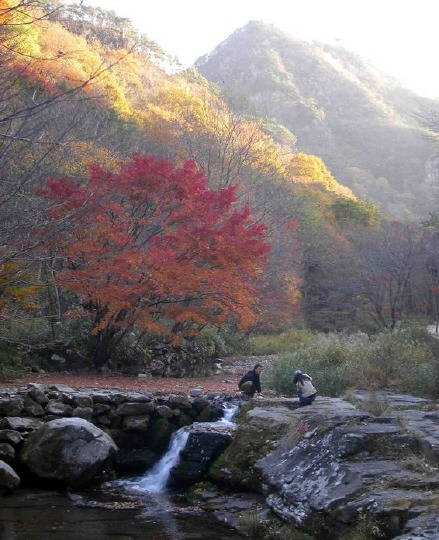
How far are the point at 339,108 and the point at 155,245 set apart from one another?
259 feet

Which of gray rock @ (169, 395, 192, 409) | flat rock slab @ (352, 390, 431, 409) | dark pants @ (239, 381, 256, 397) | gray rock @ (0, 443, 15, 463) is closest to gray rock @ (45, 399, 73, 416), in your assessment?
gray rock @ (0, 443, 15, 463)

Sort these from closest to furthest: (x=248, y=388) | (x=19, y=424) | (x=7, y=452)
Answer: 1. (x=7, y=452)
2. (x=19, y=424)
3. (x=248, y=388)

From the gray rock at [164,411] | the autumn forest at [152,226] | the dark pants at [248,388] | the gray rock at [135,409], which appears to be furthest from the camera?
the dark pants at [248,388]

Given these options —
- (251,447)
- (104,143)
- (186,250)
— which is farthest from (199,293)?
(104,143)

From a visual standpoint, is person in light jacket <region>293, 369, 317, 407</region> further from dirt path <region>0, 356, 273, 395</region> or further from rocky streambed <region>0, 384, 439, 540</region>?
dirt path <region>0, 356, 273, 395</region>

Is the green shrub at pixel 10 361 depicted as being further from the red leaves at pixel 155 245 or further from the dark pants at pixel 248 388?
the dark pants at pixel 248 388

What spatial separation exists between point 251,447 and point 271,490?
1.46 metres

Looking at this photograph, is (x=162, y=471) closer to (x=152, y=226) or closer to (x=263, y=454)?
(x=263, y=454)

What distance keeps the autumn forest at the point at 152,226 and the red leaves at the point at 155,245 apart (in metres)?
0.04

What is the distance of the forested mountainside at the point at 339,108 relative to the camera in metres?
65.2

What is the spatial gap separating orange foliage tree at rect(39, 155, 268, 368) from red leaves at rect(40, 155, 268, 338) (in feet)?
0.08

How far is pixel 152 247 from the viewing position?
46.6 ft

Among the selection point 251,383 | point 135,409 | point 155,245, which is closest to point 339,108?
point 155,245

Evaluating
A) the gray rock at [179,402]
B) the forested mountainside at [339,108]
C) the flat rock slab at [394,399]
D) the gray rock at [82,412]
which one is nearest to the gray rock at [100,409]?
the gray rock at [82,412]
